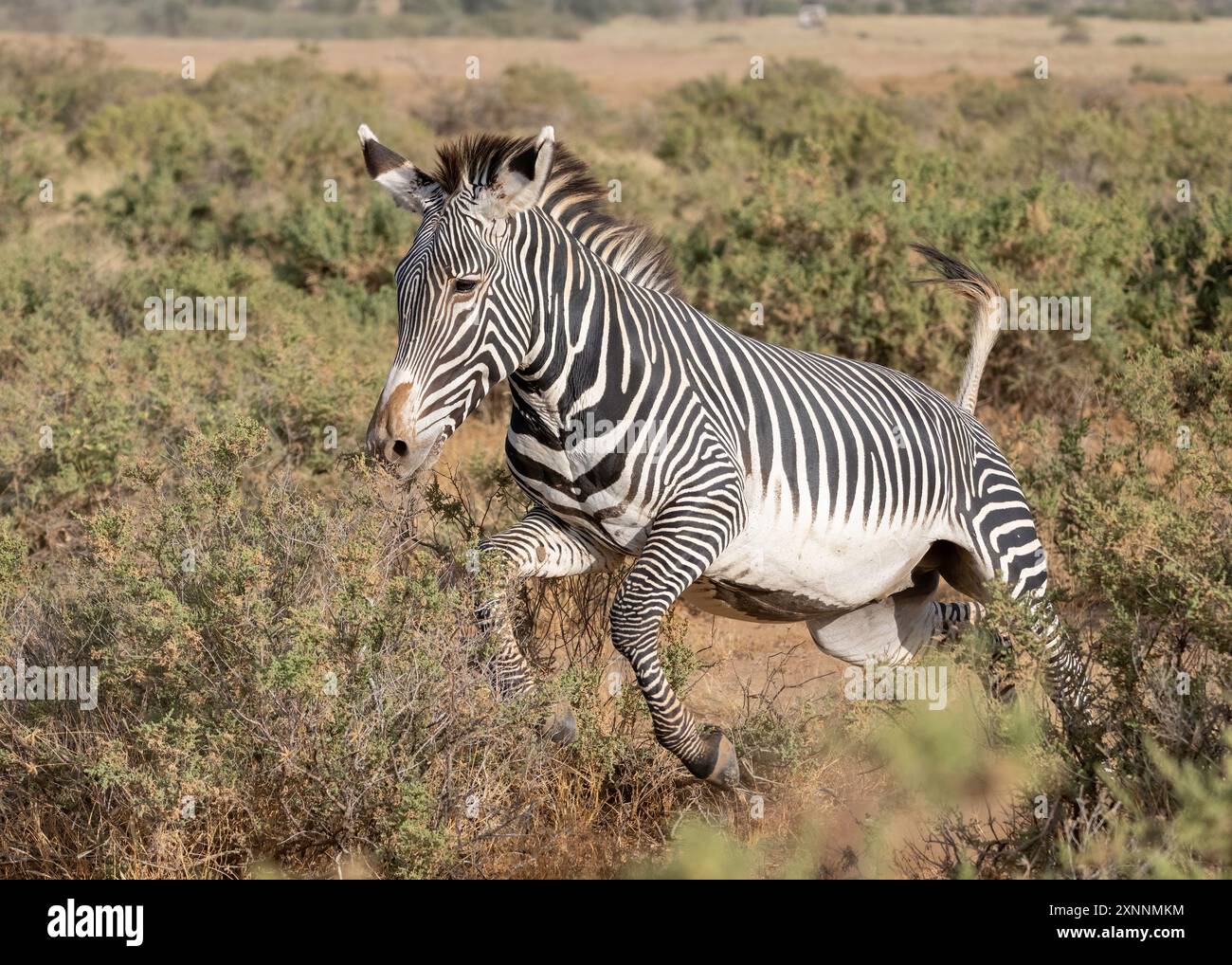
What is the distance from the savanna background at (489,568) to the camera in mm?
4160

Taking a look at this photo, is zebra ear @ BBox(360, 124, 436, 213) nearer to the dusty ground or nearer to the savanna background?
the savanna background

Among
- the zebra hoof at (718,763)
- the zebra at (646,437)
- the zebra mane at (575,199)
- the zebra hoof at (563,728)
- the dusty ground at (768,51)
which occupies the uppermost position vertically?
the dusty ground at (768,51)

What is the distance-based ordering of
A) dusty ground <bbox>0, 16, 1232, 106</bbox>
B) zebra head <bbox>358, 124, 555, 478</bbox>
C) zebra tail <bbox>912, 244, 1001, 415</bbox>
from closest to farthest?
zebra head <bbox>358, 124, 555, 478</bbox>, zebra tail <bbox>912, 244, 1001, 415</bbox>, dusty ground <bbox>0, 16, 1232, 106</bbox>

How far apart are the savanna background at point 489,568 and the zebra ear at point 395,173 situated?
0.99 metres

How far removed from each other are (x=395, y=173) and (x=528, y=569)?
4.89ft

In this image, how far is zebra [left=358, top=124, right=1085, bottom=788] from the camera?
4.54 m

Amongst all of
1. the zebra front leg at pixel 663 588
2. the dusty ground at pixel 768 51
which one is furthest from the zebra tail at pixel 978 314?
the dusty ground at pixel 768 51

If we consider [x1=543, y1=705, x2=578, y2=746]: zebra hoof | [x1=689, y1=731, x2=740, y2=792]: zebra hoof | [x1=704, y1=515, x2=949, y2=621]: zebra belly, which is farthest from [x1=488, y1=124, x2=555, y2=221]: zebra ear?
[x1=689, y1=731, x2=740, y2=792]: zebra hoof

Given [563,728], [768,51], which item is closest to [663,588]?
[563,728]

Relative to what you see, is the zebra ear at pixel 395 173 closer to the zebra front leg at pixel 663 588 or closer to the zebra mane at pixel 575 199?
the zebra mane at pixel 575 199

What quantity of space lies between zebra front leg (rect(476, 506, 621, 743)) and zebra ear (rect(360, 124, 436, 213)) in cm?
122
